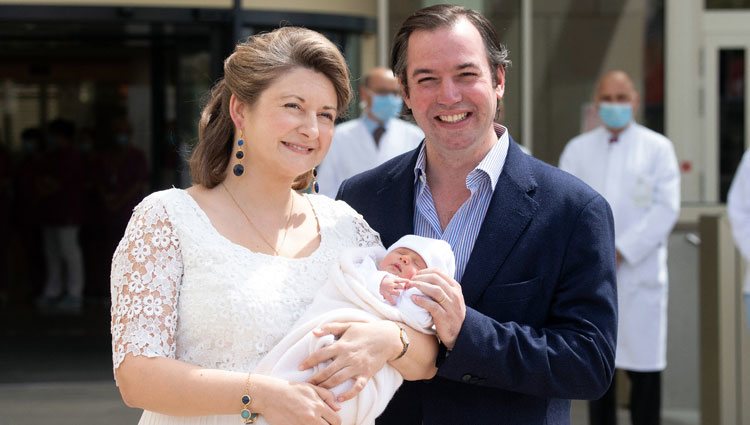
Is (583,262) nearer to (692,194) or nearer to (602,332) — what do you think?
(602,332)

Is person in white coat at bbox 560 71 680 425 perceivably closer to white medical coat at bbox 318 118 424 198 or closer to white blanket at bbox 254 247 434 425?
white medical coat at bbox 318 118 424 198

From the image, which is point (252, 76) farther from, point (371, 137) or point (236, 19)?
point (236, 19)

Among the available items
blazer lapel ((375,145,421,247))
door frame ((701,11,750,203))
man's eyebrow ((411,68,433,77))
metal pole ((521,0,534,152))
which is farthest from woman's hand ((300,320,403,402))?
door frame ((701,11,750,203))

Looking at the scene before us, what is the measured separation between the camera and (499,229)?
9.49ft

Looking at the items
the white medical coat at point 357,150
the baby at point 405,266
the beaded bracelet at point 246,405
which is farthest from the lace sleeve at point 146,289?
the white medical coat at point 357,150

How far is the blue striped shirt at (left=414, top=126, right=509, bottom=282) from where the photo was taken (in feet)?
9.70

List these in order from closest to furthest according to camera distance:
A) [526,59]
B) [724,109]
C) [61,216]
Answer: [526,59], [724,109], [61,216]

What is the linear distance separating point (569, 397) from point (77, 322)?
30.7ft

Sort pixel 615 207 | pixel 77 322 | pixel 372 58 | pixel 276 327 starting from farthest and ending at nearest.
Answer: pixel 77 322 → pixel 372 58 → pixel 615 207 → pixel 276 327

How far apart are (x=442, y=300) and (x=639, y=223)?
4293 mm

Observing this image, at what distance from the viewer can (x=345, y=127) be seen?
7.64 m

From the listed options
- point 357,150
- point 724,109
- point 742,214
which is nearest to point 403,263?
point 742,214

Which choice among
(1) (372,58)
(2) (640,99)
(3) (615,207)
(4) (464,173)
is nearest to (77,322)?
(1) (372,58)

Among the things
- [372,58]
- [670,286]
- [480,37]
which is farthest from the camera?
[372,58]
